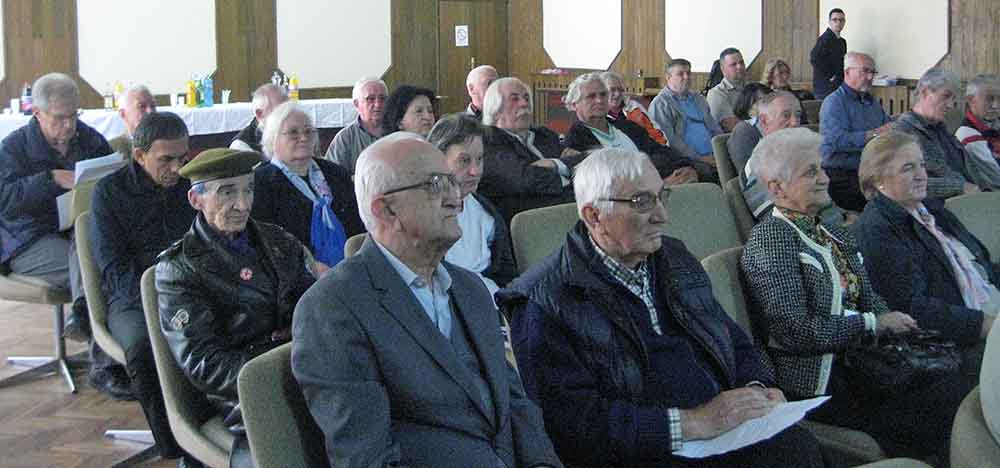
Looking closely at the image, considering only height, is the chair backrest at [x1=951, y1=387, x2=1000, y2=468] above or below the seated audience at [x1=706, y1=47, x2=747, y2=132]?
below

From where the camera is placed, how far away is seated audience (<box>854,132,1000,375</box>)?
349cm

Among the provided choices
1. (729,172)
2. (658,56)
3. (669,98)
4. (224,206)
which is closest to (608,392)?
(224,206)

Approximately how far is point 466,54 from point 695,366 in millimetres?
13631

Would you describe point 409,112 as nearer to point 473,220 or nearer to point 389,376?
point 473,220

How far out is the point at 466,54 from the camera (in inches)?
633

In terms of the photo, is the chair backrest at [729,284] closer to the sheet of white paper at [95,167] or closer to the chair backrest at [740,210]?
the chair backrest at [740,210]

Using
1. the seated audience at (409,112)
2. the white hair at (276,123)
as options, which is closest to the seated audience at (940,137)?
the seated audience at (409,112)

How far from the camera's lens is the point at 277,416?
6.96 ft

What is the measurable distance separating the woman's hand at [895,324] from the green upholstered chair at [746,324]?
33 cm

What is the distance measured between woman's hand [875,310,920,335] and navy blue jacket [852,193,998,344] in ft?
0.78

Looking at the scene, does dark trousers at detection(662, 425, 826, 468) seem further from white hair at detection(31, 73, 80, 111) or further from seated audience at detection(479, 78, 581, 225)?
white hair at detection(31, 73, 80, 111)

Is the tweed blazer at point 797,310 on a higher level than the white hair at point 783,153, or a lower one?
lower

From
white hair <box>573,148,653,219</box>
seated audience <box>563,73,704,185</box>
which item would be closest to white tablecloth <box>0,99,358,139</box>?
seated audience <box>563,73,704,185</box>

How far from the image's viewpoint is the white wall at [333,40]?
1402 centimetres
